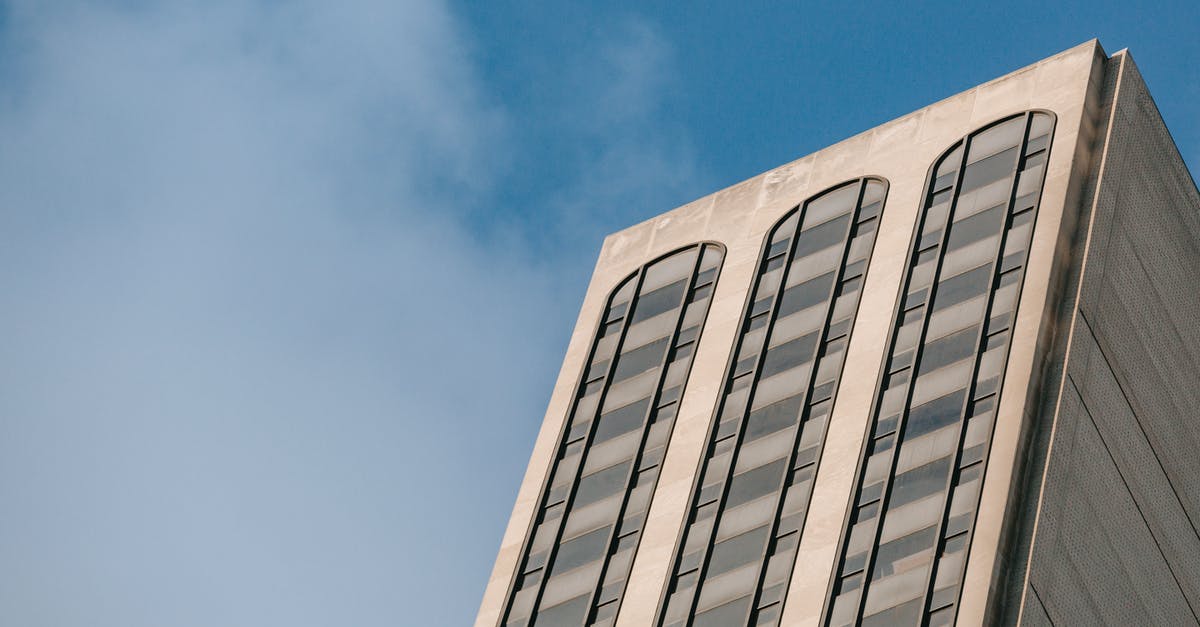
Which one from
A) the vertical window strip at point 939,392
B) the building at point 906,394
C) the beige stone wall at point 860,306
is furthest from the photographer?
the beige stone wall at point 860,306

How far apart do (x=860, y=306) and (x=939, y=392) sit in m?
6.63

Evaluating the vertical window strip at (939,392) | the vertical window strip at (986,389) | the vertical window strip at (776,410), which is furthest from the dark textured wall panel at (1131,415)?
the vertical window strip at (776,410)

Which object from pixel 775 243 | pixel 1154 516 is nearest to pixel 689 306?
pixel 775 243

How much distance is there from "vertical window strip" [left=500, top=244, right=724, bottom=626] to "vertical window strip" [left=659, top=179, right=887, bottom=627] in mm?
2397

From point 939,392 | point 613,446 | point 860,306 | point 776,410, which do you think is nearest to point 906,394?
point 939,392

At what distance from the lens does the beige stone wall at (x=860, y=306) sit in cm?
6150

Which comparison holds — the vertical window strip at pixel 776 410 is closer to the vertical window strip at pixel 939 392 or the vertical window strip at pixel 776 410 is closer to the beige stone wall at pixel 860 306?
the beige stone wall at pixel 860 306

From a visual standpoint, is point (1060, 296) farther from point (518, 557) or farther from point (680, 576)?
point (518, 557)

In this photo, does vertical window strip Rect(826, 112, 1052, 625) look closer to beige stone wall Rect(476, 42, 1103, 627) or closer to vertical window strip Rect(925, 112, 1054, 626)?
vertical window strip Rect(925, 112, 1054, 626)

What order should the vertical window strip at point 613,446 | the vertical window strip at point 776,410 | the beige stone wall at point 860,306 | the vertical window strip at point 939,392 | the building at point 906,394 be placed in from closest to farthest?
the vertical window strip at point 939,392, the building at point 906,394, the beige stone wall at point 860,306, the vertical window strip at point 776,410, the vertical window strip at point 613,446

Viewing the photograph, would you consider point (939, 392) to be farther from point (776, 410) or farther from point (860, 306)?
point (860, 306)

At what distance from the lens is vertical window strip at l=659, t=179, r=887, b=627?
63.5m

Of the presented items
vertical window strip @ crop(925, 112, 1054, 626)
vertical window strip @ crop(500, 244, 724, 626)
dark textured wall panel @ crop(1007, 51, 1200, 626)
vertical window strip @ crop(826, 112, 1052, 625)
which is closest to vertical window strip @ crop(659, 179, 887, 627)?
vertical window strip @ crop(826, 112, 1052, 625)

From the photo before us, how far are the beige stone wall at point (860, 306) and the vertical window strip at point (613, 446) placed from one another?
0.57 metres
